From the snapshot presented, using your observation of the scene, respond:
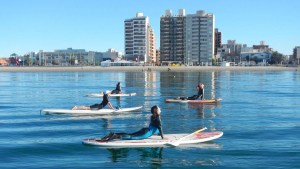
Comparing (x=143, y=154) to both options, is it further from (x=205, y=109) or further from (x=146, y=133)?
(x=205, y=109)

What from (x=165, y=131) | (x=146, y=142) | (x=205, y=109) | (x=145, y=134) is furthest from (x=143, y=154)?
(x=205, y=109)

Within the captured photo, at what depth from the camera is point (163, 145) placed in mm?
21859

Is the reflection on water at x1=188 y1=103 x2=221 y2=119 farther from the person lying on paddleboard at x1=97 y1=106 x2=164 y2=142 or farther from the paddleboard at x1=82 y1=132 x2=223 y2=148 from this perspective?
the person lying on paddleboard at x1=97 y1=106 x2=164 y2=142

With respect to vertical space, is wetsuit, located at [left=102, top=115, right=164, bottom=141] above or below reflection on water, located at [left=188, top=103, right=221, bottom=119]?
above

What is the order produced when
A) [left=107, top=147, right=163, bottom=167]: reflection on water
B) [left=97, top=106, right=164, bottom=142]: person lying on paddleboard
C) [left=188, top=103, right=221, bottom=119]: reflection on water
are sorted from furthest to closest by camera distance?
[left=188, top=103, right=221, bottom=119]: reflection on water < [left=97, top=106, right=164, bottom=142]: person lying on paddleboard < [left=107, top=147, right=163, bottom=167]: reflection on water

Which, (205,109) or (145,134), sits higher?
(145,134)

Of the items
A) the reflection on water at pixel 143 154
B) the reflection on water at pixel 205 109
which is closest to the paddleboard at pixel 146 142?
the reflection on water at pixel 143 154

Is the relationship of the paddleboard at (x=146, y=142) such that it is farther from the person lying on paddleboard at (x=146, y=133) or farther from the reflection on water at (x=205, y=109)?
the reflection on water at (x=205, y=109)

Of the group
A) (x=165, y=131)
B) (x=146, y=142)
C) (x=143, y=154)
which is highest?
(x=146, y=142)

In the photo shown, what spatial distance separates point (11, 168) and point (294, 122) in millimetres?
20896

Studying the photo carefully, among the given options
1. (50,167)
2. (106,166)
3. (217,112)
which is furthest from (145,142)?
(217,112)

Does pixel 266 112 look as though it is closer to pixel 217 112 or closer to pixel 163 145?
pixel 217 112

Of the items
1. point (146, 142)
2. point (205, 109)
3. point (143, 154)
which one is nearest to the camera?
point (143, 154)

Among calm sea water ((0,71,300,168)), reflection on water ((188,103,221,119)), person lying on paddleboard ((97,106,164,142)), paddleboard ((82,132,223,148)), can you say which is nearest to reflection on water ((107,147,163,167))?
calm sea water ((0,71,300,168))
